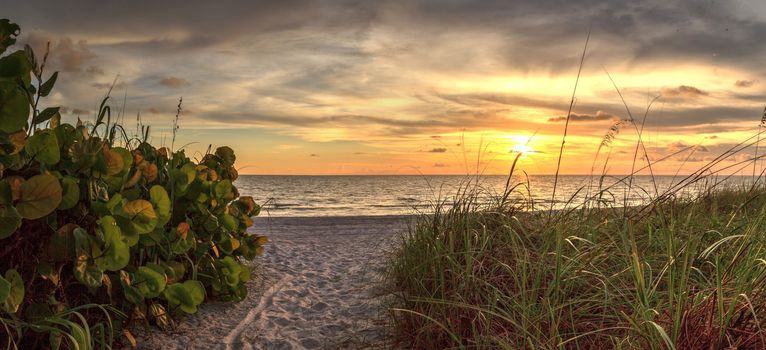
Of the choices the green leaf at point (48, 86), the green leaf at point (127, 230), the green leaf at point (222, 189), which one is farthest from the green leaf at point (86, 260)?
the green leaf at point (222, 189)

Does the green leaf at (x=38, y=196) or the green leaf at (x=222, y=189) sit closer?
Answer: the green leaf at (x=38, y=196)

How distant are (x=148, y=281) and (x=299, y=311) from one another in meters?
1.82

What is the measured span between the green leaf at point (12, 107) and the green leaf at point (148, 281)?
1.28m

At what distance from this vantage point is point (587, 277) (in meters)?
3.51

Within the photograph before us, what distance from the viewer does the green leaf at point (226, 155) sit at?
5449 millimetres

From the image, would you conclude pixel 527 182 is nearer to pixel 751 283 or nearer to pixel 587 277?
pixel 587 277

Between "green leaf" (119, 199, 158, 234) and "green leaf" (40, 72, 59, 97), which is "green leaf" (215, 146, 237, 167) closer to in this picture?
"green leaf" (119, 199, 158, 234)

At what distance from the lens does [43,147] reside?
2.72m

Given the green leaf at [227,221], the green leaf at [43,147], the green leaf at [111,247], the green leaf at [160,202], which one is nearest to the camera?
the green leaf at [43,147]

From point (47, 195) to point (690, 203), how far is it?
538cm

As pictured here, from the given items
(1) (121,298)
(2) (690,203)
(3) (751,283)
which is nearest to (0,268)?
(1) (121,298)

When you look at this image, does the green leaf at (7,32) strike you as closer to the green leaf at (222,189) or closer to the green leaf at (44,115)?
the green leaf at (44,115)

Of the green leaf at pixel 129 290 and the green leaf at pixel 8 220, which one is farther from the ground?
the green leaf at pixel 8 220

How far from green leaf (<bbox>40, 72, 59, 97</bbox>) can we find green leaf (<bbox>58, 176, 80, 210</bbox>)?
458 millimetres
